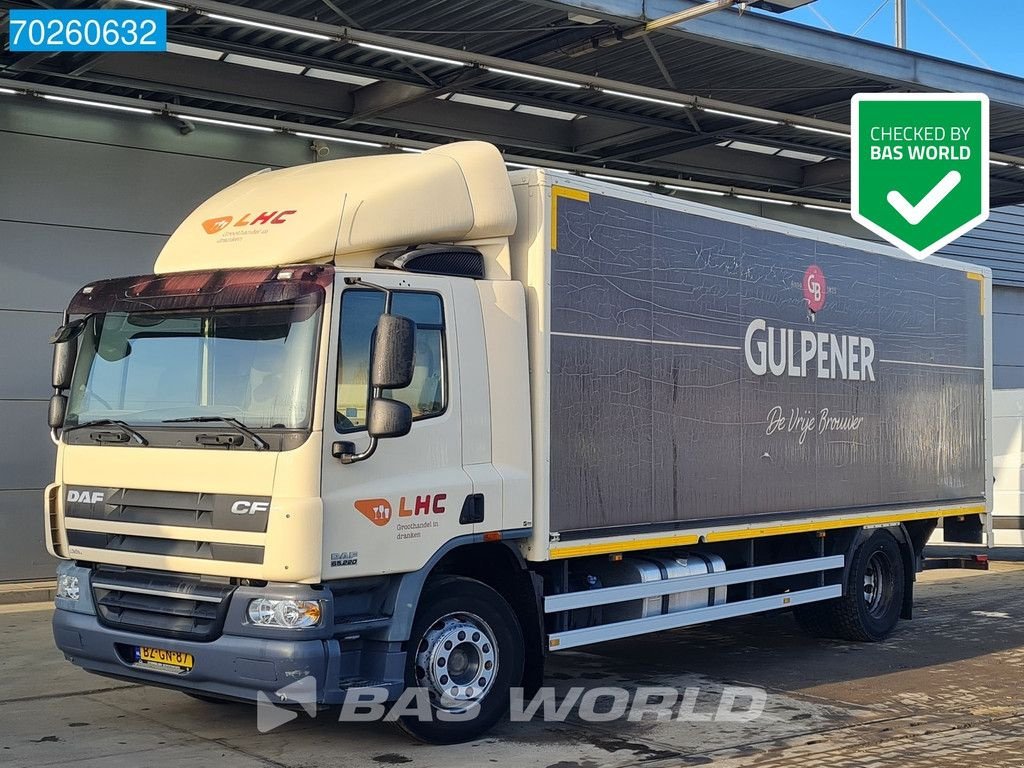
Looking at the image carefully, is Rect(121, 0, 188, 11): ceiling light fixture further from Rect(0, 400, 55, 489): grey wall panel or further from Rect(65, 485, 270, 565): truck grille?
Rect(65, 485, 270, 565): truck grille

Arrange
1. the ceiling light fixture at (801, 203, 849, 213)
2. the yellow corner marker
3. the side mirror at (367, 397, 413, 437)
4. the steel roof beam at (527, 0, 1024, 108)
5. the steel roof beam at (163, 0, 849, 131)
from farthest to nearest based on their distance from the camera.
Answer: the ceiling light fixture at (801, 203, 849, 213)
the steel roof beam at (527, 0, 1024, 108)
the steel roof beam at (163, 0, 849, 131)
the yellow corner marker
the side mirror at (367, 397, 413, 437)

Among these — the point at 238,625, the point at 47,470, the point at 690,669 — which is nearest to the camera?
the point at 238,625

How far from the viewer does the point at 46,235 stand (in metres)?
13.9

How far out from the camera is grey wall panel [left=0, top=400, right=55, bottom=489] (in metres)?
13.7

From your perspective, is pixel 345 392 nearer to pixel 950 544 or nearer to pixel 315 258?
pixel 315 258

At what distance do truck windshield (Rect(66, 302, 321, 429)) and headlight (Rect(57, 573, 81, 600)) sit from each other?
91cm

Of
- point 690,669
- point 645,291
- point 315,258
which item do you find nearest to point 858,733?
point 690,669

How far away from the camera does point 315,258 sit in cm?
691

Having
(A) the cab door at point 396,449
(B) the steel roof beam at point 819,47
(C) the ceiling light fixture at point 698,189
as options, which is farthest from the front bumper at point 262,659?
(C) the ceiling light fixture at point 698,189

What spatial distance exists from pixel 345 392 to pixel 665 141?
11194 mm

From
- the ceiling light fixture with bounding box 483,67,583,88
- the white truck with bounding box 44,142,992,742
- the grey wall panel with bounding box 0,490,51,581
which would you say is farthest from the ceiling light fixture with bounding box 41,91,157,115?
the white truck with bounding box 44,142,992,742

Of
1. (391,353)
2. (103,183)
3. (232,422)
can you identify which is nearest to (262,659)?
(232,422)

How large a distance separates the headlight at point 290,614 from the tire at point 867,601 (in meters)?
5.61

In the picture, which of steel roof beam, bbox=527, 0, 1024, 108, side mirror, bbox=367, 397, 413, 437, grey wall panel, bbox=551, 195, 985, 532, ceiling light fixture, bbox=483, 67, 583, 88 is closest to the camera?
side mirror, bbox=367, 397, 413, 437
